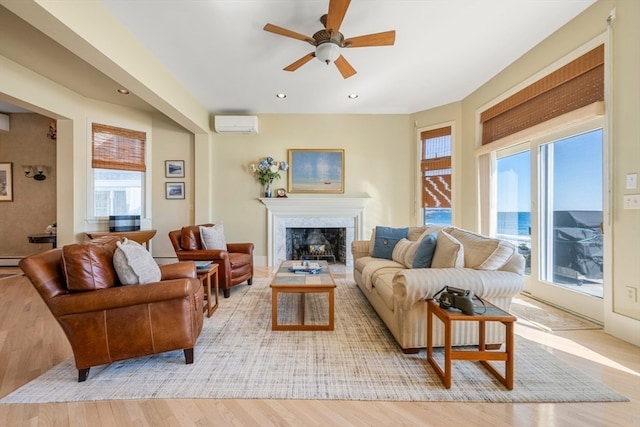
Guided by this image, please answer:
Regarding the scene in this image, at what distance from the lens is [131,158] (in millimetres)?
4773

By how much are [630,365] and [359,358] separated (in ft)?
6.23

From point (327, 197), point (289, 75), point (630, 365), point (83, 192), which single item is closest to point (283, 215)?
point (327, 197)

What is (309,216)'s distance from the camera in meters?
4.99

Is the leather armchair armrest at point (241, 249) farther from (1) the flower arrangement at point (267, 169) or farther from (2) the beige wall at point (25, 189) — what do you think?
(2) the beige wall at point (25, 189)

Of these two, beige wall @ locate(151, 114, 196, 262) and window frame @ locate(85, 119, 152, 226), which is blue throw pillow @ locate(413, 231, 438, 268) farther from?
window frame @ locate(85, 119, 152, 226)

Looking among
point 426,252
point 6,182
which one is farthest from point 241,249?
point 6,182

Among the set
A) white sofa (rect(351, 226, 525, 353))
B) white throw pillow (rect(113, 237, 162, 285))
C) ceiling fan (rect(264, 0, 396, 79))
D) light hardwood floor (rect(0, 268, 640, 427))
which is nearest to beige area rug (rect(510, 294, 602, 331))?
light hardwood floor (rect(0, 268, 640, 427))

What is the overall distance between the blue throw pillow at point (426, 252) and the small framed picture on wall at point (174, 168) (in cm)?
449

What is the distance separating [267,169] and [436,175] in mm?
3042

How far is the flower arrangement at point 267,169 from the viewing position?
Answer: 4840mm

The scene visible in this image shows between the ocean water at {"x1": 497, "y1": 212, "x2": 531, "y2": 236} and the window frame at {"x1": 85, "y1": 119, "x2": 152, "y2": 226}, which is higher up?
the window frame at {"x1": 85, "y1": 119, "x2": 152, "y2": 226}

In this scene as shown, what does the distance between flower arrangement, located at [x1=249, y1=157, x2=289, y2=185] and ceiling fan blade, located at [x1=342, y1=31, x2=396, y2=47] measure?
2.66 meters

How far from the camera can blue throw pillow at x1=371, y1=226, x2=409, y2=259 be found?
130 inches

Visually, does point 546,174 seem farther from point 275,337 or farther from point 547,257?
point 275,337
